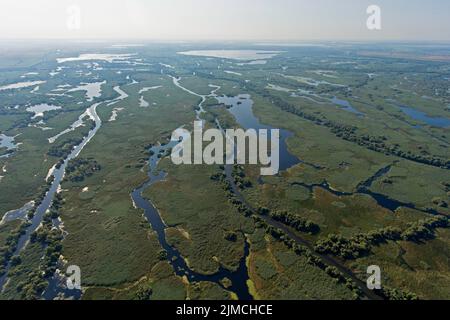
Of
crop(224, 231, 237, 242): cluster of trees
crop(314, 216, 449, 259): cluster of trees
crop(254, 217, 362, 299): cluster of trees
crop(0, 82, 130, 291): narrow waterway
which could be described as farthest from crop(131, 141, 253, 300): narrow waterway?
crop(0, 82, 130, 291): narrow waterway

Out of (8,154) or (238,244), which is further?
(8,154)

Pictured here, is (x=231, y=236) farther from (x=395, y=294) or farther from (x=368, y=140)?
(x=368, y=140)

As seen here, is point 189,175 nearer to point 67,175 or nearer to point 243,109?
point 67,175

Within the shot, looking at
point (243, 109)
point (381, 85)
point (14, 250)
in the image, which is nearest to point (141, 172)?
point (14, 250)

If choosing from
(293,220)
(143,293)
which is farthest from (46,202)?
(293,220)

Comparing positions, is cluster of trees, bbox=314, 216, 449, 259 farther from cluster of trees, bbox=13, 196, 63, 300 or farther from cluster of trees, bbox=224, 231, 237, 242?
cluster of trees, bbox=13, 196, 63, 300
